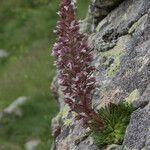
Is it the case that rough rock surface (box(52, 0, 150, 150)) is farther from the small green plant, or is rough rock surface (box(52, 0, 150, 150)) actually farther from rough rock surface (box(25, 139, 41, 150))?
rough rock surface (box(25, 139, 41, 150))

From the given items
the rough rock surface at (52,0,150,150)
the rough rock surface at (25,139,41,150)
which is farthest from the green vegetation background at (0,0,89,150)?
the rough rock surface at (52,0,150,150)

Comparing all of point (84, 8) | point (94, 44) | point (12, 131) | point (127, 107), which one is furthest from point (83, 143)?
point (84, 8)

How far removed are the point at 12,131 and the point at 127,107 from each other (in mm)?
11274

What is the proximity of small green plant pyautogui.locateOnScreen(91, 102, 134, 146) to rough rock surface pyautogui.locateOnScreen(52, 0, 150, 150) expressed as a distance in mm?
128

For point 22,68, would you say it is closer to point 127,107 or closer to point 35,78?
point 35,78

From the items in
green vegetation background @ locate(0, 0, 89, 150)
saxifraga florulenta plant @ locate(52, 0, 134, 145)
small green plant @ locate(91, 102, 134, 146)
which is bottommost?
small green plant @ locate(91, 102, 134, 146)

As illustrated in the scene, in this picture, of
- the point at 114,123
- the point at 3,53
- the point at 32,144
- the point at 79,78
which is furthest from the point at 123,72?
the point at 3,53

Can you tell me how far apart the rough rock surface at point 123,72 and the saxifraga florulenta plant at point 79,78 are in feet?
0.82

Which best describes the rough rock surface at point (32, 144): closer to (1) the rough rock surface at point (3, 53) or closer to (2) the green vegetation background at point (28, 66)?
(2) the green vegetation background at point (28, 66)

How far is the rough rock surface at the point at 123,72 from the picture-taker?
7.24 metres

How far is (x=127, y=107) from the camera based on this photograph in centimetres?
766

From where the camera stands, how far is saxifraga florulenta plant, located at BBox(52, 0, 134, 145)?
7293 mm

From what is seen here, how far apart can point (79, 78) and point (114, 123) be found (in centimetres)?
86

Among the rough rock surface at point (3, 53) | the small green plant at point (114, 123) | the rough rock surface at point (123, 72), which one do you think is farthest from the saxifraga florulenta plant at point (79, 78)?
the rough rock surface at point (3, 53)
